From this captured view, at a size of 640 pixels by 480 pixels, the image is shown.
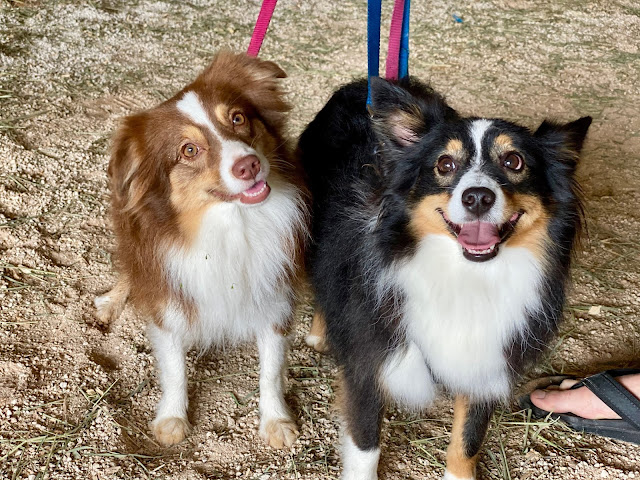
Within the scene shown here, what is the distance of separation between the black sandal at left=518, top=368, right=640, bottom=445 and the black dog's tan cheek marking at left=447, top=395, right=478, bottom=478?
64 cm

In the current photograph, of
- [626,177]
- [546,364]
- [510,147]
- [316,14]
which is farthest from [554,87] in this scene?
[510,147]

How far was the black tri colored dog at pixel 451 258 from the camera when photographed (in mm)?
2426

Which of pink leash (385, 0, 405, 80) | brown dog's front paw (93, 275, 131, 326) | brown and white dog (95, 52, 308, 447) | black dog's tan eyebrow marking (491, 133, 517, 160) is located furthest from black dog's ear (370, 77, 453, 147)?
brown dog's front paw (93, 275, 131, 326)

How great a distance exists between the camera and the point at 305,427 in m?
3.33

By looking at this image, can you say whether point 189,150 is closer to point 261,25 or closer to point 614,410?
point 261,25

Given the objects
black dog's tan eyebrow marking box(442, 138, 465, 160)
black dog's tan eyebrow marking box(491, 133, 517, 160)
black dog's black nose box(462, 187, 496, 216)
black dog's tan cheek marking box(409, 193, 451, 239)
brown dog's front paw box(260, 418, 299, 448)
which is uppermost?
black dog's tan eyebrow marking box(491, 133, 517, 160)

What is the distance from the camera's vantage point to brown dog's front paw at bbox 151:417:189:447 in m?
3.17

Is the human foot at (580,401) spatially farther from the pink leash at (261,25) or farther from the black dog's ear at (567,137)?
the pink leash at (261,25)

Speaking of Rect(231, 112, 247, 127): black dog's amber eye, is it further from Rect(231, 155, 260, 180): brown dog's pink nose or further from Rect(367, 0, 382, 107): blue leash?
Rect(367, 0, 382, 107): blue leash

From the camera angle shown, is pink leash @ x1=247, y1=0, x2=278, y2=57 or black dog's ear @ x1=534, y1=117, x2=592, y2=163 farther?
pink leash @ x1=247, y1=0, x2=278, y2=57

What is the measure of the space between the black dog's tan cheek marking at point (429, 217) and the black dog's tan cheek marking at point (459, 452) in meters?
0.83

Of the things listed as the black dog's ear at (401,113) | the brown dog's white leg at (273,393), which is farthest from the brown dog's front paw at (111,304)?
the black dog's ear at (401,113)

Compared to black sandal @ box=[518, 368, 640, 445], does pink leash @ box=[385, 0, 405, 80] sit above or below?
above

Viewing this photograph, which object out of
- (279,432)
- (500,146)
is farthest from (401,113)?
(279,432)
